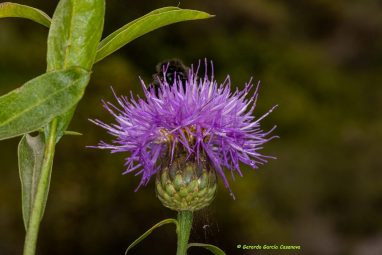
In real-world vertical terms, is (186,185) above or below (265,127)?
below

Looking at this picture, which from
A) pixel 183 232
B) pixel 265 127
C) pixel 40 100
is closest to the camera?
pixel 40 100

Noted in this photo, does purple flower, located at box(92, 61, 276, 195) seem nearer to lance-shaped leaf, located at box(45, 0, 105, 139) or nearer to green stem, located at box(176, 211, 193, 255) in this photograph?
green stem, located at box(176, 211, 193, 255)

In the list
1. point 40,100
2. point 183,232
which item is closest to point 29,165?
point 40,100

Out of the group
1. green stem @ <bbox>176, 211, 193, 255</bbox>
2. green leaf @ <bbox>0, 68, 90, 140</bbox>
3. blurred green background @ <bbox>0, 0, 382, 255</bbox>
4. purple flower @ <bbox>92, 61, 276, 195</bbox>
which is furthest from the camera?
blurred green background @ <bbox>0, 0, 382, 255</bbox>

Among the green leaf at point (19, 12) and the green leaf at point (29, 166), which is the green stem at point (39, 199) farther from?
the green leaf at point (19, 12)

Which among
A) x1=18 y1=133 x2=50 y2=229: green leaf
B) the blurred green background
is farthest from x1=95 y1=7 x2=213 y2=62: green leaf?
the blurred green background

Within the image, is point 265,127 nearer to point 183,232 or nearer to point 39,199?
point 183,232
